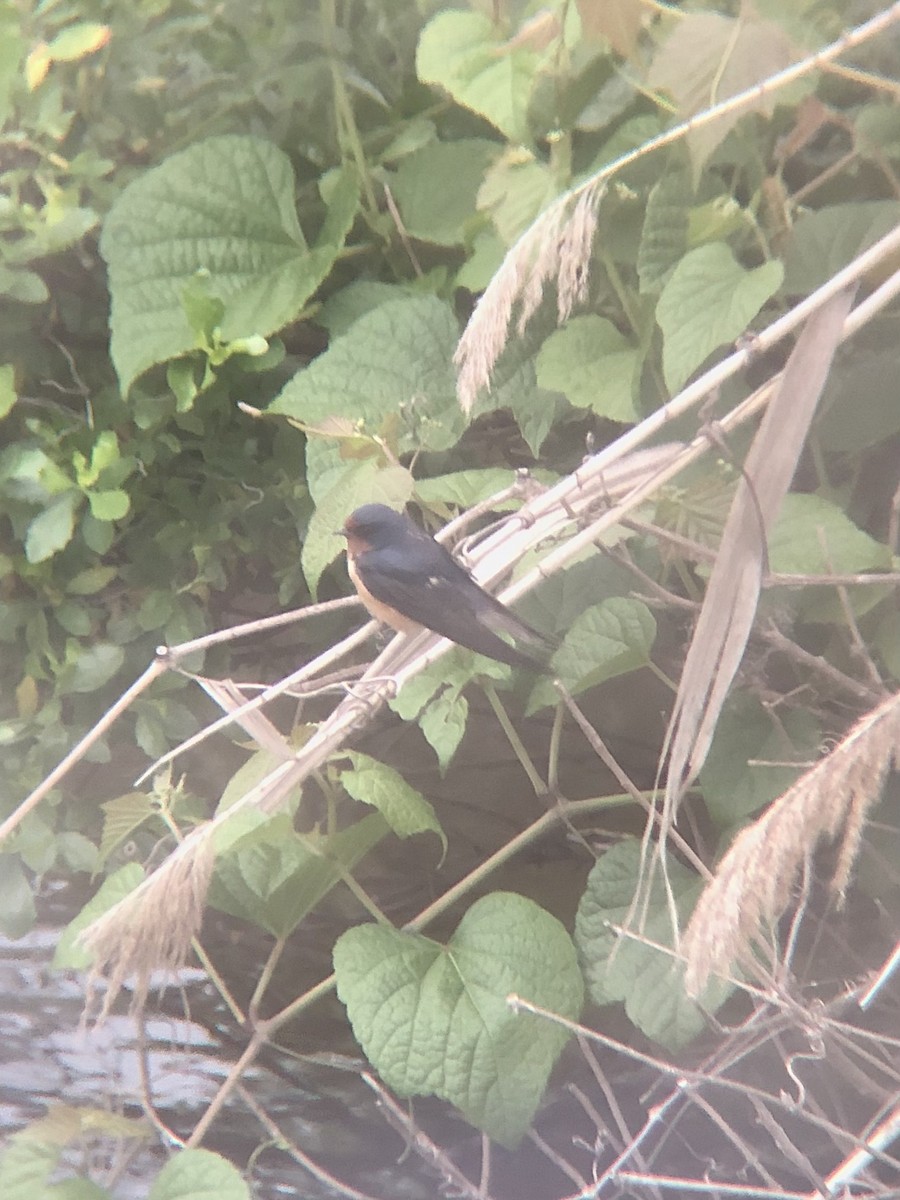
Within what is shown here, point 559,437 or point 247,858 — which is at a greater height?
point 559,437

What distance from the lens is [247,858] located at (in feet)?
3.51

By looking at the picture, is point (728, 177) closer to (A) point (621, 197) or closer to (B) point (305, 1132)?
(A) point (621, 197)

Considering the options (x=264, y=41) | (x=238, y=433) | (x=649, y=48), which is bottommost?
(x=238, y=433)

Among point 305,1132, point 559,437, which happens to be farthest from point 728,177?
point 305,1132

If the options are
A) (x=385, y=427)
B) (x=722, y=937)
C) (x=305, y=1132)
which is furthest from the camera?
(x=305, y=1132)

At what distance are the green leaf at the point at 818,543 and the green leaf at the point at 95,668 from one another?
67cm

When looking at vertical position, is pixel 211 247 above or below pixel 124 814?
above

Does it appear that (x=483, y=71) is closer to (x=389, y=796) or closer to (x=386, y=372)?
(x=386, y=372)

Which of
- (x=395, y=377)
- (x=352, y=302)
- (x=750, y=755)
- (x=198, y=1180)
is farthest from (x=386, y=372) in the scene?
(x=198, y=1180)

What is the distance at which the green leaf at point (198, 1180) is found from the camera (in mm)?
966

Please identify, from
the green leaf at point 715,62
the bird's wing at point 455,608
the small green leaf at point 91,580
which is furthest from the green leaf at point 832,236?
the small green leaf at point 91,580

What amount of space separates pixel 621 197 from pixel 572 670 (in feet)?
1.40

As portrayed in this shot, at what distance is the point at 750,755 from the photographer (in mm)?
935

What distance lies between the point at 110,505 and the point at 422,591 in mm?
359
